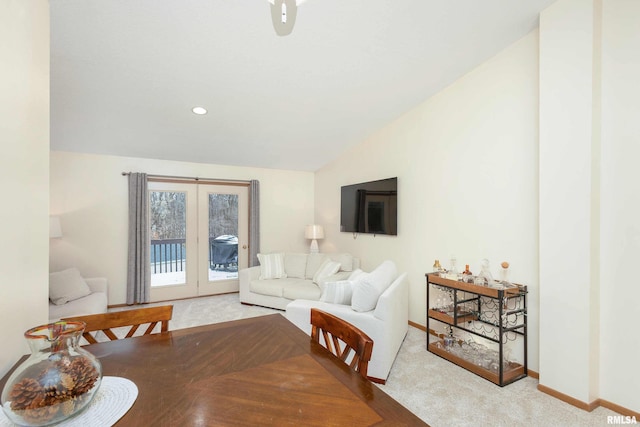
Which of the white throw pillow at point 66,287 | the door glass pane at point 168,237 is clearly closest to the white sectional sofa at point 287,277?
the door glass pane at point 168,237

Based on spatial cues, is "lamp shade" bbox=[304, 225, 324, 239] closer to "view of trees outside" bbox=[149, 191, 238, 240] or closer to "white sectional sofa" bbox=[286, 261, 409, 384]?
"view of trees outside" bbox=[149, 191, 238, 240]

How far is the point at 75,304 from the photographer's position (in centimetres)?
315

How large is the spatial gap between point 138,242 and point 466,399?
4.49 m

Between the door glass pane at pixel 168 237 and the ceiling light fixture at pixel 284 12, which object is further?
the door glass pane at pixel 168 237

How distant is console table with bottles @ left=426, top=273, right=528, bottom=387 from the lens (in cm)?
240

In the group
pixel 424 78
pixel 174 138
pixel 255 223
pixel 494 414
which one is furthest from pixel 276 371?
pixel 255 223

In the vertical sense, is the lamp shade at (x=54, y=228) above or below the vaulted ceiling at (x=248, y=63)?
below

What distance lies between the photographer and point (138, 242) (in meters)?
4.39

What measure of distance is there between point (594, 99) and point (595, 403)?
212 cm

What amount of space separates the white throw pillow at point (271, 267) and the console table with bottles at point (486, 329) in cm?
245

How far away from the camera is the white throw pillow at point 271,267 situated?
463cm

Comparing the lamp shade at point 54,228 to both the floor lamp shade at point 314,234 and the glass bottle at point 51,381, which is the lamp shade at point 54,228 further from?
the glass bottle at point 51,381

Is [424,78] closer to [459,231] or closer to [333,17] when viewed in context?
[333,17]
